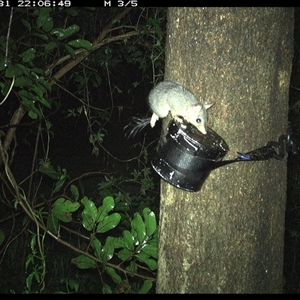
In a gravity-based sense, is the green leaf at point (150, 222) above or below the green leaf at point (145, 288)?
above

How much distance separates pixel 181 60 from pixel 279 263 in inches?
34.9

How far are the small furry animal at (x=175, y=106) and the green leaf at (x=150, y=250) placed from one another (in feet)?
1.78

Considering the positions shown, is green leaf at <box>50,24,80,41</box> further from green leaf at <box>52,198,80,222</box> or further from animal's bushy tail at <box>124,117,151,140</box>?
green leaf at <box>52,198,80,222</box>

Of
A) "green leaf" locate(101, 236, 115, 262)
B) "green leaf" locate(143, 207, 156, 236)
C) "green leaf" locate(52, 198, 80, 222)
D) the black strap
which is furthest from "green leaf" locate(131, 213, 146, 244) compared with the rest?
the black strap

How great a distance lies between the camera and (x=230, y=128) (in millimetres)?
1506

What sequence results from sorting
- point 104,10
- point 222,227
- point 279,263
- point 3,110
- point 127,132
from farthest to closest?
1. point 3,110
2. point 104,10
3. point 127,132
4. point 279,263
5. point 222,227

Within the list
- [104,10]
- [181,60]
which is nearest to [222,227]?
[181,60]

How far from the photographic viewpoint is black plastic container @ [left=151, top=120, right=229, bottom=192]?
1.48 meters

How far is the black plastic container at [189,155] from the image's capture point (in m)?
1.48

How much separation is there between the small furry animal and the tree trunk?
2.5 inches

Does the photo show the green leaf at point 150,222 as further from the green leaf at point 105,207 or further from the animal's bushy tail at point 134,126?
the animal's bushy tail at point 134,126

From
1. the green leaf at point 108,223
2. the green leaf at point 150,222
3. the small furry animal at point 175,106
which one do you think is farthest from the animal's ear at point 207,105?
the green leaf at point 108,223
